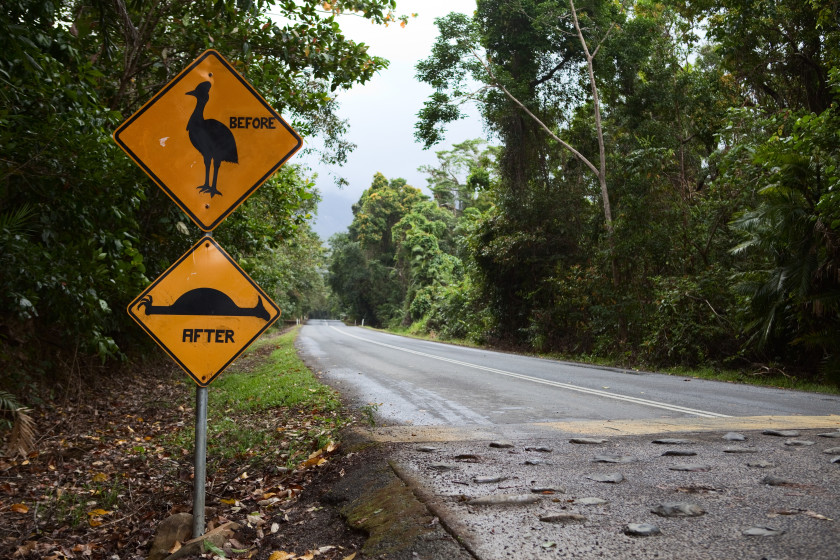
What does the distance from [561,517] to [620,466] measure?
1.43 metres

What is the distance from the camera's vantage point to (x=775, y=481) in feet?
13.0

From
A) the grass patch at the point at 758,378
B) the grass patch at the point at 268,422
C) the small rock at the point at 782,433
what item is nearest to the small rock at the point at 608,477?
the small rock at the point at 782,433

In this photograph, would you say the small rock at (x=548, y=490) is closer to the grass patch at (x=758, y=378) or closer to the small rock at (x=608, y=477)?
the small rock at (x=608, y=477)

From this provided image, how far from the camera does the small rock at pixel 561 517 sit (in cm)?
335

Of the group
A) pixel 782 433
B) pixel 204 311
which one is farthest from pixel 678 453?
pixel 204 311

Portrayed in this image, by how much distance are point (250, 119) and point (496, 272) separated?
20.8 meters

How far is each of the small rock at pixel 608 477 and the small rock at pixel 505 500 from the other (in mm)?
651

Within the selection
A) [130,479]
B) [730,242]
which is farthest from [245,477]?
[730,242]

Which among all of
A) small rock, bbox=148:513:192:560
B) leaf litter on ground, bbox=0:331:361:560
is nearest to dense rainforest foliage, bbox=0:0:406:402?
leaf litter on ground, bbox=0:331:361:560

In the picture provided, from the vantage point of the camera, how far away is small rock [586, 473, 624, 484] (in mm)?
4151

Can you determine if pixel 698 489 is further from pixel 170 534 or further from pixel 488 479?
pixel 170 534

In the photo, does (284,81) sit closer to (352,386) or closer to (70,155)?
(70,155)

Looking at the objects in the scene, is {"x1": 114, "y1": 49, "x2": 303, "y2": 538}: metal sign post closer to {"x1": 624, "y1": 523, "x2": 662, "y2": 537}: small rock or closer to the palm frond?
{"x1": 624, "y1": 523, "x2": 662, "y2": 537}: small rock

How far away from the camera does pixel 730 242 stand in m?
15.7
